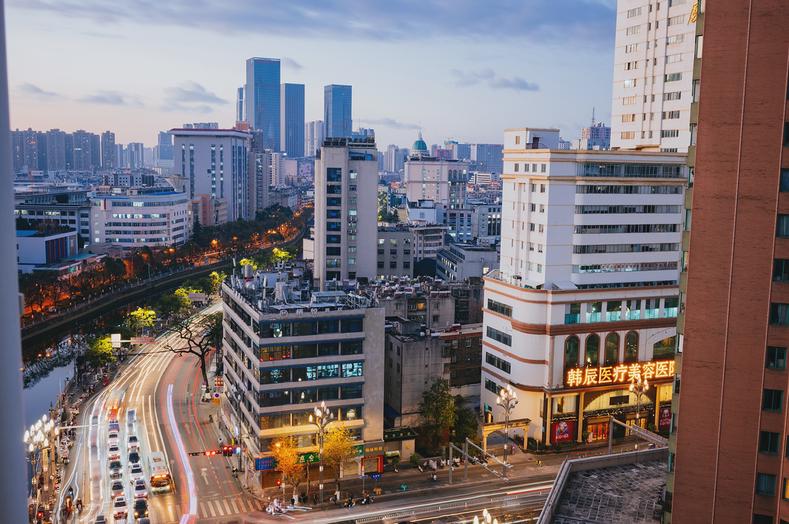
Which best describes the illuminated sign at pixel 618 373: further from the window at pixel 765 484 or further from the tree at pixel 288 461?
the window at pixel 765 484

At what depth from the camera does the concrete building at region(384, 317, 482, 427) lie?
52.2m

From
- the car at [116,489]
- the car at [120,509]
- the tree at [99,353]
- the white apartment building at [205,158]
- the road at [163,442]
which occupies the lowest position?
the road at [163,442]

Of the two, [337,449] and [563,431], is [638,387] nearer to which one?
[563,431]

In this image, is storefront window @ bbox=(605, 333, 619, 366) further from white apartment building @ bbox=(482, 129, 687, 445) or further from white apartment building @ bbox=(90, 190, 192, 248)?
white apartment building @ bbox=(90, 190, 192, 248)

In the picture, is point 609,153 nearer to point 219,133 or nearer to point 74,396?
point 74,396

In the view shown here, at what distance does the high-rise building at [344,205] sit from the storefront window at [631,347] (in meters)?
37.9

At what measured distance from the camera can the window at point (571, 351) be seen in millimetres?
52781

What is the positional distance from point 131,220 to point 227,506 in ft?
344

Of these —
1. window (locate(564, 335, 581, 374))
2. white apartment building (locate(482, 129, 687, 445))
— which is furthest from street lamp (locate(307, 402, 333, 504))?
window (locate(564, 335, 581, 374))

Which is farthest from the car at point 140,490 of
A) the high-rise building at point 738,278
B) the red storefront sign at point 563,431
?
the high-rise building at point 738,278

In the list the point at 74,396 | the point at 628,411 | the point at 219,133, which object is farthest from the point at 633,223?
the point at 219,133

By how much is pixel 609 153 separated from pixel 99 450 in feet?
133

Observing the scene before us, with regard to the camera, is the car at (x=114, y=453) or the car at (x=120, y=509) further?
the car at (x=114, y=453)

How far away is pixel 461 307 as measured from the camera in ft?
250
